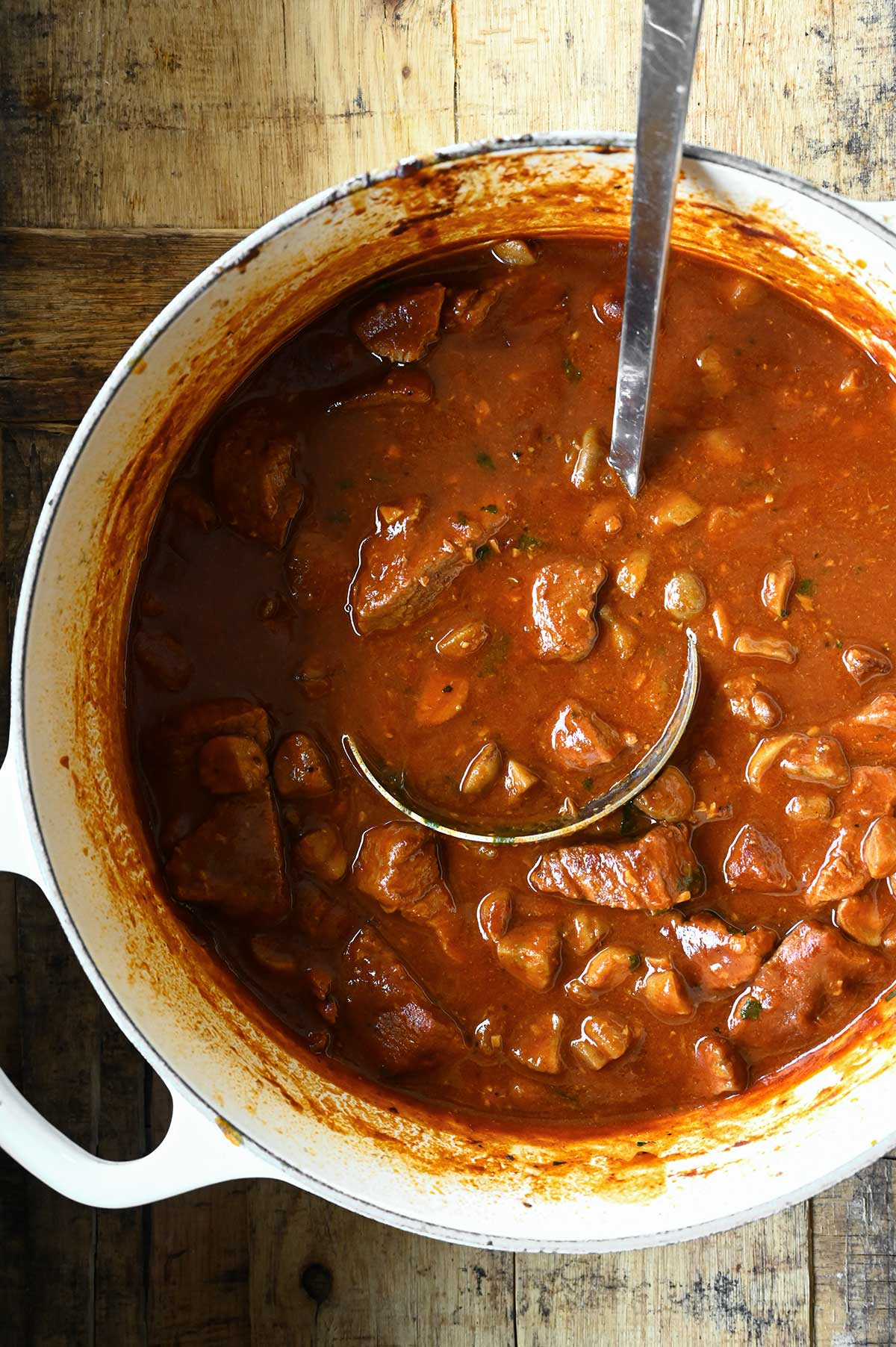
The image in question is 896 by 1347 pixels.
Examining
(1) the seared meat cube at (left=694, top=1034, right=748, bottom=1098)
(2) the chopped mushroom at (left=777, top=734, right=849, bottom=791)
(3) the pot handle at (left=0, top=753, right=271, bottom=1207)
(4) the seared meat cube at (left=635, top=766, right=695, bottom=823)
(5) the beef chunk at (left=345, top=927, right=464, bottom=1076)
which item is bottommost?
(3) the pot handle at (left=0, top=753, right=271, bottom=1207)

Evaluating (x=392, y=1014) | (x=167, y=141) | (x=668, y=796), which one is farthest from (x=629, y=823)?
(x=167, y=141)

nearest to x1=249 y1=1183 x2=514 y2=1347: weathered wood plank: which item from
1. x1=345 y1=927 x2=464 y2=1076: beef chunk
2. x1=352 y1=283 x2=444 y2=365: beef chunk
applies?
x1=345 y1=927 x2=464 y2=1076: beef chunk

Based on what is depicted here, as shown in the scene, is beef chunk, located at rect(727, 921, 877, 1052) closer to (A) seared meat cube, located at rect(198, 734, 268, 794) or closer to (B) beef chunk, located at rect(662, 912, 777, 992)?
(B) beef chunk, located at rect(662, 912, 777, 992)

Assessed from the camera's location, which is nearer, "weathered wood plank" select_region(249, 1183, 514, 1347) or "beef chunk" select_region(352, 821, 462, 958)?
"beef chunk" select_region(352, 821, 462, 958)

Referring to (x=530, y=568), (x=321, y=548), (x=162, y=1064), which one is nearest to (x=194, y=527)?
(x=321, y=548)

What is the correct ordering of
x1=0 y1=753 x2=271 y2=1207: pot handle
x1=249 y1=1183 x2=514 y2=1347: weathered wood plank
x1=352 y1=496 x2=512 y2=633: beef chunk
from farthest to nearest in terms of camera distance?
1. x1=249 y1=1183 x2=514 y2=1347: weathered wood plank
2. x1=352 y1=496 x2=512 y2=633: beef chunk
3. x1=0 y1=753 x2=271 y2=1207: pot handle

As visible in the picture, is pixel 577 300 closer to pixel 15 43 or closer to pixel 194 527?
pixel 194 527

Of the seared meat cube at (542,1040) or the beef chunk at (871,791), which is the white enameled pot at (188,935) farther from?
the beef chunk at (871,791)
